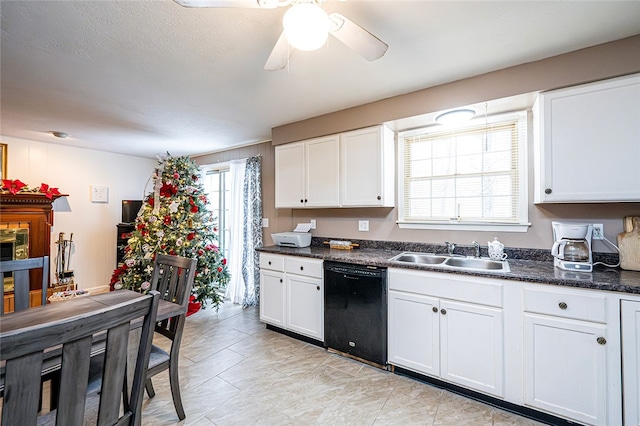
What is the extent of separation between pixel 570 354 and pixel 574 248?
719mm

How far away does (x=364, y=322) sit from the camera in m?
2.45

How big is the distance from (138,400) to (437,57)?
261cm

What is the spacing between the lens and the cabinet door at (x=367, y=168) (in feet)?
9.12

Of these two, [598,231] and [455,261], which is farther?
[455,261]

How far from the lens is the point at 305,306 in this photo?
2.87 metres

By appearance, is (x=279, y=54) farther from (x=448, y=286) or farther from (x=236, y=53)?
(x=448, y=286)

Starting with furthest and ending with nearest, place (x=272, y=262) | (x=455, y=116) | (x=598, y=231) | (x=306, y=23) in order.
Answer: (x=272, y=262)
(x=455, y=116)
(x=598, y=231)
(x=306, y=23)

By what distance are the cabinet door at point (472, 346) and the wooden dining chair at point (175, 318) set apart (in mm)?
1844

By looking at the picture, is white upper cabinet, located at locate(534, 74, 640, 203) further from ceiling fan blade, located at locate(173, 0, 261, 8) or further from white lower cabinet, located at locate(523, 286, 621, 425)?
ceiling fan blade, located at locate(173, 0, 261, 8)

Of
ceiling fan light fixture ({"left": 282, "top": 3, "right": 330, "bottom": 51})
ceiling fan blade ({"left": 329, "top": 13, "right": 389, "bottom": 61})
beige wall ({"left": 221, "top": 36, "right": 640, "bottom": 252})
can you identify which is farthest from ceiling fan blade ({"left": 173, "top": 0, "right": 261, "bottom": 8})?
beige wall ({"left": 221, "top": 36, "right": 640, "bottom": 252})

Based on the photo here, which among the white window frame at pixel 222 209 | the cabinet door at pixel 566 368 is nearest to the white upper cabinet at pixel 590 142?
the cabinet door at pixel 566 368

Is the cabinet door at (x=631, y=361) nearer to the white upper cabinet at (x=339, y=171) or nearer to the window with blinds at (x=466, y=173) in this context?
the window with blinds at (x=466, y=173)

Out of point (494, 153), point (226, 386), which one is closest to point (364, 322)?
point (226, 386)

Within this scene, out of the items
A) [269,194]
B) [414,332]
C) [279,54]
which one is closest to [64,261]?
[269,194]
